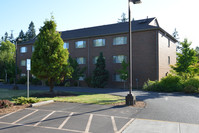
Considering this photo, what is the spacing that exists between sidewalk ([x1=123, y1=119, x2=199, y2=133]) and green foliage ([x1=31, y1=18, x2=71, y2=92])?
1032 cm

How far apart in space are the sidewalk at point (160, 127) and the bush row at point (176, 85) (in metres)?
12.4

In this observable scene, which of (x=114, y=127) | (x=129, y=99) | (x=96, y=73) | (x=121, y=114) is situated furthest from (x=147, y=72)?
(x=114, y=127)

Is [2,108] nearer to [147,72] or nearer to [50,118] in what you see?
[50,118]

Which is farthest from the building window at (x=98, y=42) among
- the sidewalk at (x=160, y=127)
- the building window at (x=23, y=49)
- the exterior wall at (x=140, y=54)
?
the sidewalk at (x=160, y=127)

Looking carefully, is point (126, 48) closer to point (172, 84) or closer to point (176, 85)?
point (172, 84)

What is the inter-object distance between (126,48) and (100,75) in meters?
5.90

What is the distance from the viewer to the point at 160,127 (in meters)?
6.43

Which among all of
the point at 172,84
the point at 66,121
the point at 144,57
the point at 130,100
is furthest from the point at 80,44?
the point at 66,121

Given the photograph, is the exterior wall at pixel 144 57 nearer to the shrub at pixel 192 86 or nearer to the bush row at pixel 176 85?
the bush row at pixel 176 85

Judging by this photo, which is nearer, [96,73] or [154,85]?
[154,85]

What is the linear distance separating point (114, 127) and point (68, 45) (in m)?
27.6

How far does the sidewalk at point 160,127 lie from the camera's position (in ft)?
19.7

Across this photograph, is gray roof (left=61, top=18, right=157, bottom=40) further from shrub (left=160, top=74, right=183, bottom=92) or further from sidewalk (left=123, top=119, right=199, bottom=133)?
sidewalk (left=123, top=119, right=199, bottom=133)

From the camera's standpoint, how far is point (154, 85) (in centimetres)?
2056
